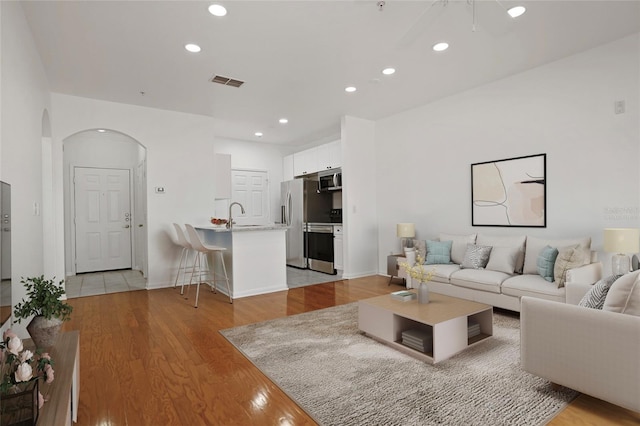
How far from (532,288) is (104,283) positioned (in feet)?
20.1

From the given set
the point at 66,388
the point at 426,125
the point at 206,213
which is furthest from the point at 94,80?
the point at 426,125

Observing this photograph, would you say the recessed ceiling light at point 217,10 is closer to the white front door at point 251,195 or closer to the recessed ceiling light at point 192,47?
the recessed ceiling light at point 192,47

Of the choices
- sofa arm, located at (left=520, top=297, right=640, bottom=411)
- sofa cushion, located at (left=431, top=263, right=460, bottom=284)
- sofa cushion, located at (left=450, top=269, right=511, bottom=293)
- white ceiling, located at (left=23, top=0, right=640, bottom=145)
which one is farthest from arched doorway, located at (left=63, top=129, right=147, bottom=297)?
sofa arm, located at (left=520, top=297, right=640, bottom=411)

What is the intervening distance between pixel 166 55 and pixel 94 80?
1.29 metres

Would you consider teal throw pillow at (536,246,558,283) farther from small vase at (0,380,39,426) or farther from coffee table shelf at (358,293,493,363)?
small vase at (0,380,39,426)

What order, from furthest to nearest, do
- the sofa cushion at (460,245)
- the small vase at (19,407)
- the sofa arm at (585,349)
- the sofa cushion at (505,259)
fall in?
the sofa cushion at (460,245)
the sofa cushion at (505,259)
the sofa arm at (585,349)
the small vase at (19,407)

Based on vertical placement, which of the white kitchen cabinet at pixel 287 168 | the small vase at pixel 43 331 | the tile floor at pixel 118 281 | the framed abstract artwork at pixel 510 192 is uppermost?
the white kitchen cabinet at pixel 287 168

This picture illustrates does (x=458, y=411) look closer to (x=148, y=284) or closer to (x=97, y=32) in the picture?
(x=97, y=32)

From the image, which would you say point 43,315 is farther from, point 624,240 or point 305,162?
point 305,162

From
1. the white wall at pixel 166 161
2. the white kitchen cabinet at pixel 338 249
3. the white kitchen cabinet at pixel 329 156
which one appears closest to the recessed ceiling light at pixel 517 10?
the white kitchen cabinet at pixel 329 156

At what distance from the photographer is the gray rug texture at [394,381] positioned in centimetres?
186

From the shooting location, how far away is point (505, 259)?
3.81 meters

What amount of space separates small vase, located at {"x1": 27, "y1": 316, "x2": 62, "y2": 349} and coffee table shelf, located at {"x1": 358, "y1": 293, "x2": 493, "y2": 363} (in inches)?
85.2

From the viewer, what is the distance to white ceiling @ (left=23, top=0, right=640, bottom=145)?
9.05 feet
